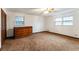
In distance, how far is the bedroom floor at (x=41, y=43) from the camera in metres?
3.43

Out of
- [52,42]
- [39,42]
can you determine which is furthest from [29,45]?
[52,42]

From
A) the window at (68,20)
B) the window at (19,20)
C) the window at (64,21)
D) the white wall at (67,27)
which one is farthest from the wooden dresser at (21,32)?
the window at (68,20)

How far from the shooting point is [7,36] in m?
4.03

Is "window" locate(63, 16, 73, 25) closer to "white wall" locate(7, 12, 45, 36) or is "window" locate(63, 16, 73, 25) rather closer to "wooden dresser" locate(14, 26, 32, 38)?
"white wall" locate(7, 12, 45, 36)

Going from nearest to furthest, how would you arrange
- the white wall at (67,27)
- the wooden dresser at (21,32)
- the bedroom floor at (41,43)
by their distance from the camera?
the bedroom floor at (41,43), the wooden dresser at (21,32), the white wall at (67,27)

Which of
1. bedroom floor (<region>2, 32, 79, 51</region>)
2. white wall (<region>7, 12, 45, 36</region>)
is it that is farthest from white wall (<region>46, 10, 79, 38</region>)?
white wall (<region>7, 12, 45, 36</region>)

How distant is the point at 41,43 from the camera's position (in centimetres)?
378

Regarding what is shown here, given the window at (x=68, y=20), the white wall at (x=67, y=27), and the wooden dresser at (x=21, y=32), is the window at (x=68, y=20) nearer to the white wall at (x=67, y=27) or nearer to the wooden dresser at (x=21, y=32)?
the white wall at (x=67, y=27)

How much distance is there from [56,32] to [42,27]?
0.95 metres

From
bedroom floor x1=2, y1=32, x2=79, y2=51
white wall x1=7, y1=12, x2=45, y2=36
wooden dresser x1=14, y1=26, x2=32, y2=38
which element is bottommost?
bedroom floor x1=2, y1=32, x2=79, y2=51

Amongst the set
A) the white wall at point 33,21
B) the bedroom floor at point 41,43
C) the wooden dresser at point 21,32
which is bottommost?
the bedroom floor at point 41,43

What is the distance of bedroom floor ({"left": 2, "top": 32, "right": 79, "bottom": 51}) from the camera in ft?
11.2
